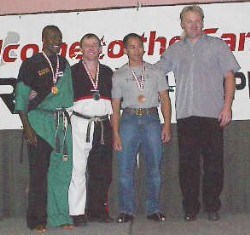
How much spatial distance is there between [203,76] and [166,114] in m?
A: 0.45

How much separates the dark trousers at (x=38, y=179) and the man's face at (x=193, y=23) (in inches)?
59.8

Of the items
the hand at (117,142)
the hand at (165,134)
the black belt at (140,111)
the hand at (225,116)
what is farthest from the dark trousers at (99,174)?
the hand at (225,116)

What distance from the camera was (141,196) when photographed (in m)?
5.69

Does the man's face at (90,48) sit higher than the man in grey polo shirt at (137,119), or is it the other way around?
the man's face at (90,48)

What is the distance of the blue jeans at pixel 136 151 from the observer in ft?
16.6

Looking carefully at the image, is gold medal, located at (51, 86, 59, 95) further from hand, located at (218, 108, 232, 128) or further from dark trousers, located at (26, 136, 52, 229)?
hand, located at (218, 108, 232, 128)

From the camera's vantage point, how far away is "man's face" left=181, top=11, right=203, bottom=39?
16.4ft

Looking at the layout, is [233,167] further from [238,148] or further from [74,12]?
[74,12]

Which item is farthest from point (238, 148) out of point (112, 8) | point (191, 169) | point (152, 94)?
point (112, 8)

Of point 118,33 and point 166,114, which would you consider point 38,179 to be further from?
point 118,33

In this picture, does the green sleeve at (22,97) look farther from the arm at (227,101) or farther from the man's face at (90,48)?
the arm at (227,101)

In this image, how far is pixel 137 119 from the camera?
16.6 feet

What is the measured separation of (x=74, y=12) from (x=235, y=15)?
150 centimetres

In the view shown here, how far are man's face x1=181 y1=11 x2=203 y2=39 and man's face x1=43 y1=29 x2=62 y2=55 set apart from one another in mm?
1074
